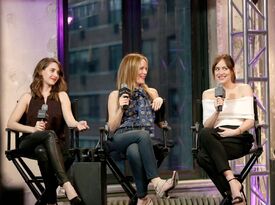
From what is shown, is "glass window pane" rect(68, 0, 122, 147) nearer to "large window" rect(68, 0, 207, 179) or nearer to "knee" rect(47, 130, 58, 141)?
"large window" rect(68, 0, 207, 179)

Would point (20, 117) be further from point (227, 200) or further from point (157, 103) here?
point (227, 200)

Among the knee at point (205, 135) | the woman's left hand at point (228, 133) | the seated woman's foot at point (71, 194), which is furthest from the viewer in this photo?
the woman's left hand at point (228, 133)

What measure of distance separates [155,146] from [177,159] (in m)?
1.55

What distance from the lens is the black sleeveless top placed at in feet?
14.9

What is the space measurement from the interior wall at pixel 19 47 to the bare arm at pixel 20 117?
0.48 metres

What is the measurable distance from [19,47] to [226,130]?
71.8 inches

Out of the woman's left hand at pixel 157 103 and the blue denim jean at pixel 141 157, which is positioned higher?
the woman's left hand at pixel 157 103

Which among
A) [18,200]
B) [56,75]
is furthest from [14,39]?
[18,200]

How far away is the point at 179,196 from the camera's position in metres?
5.64

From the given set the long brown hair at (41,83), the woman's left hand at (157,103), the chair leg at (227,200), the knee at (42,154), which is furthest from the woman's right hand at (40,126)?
the chair leg at (227,200)

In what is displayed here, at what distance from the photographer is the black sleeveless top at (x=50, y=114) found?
454 cm

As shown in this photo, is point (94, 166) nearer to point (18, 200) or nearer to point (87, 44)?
point (18, 200)

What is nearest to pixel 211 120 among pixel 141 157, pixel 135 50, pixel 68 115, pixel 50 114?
pixel 141 157

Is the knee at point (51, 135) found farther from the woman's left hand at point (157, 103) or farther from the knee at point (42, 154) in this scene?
the woman's left hand at point (157, 103)
